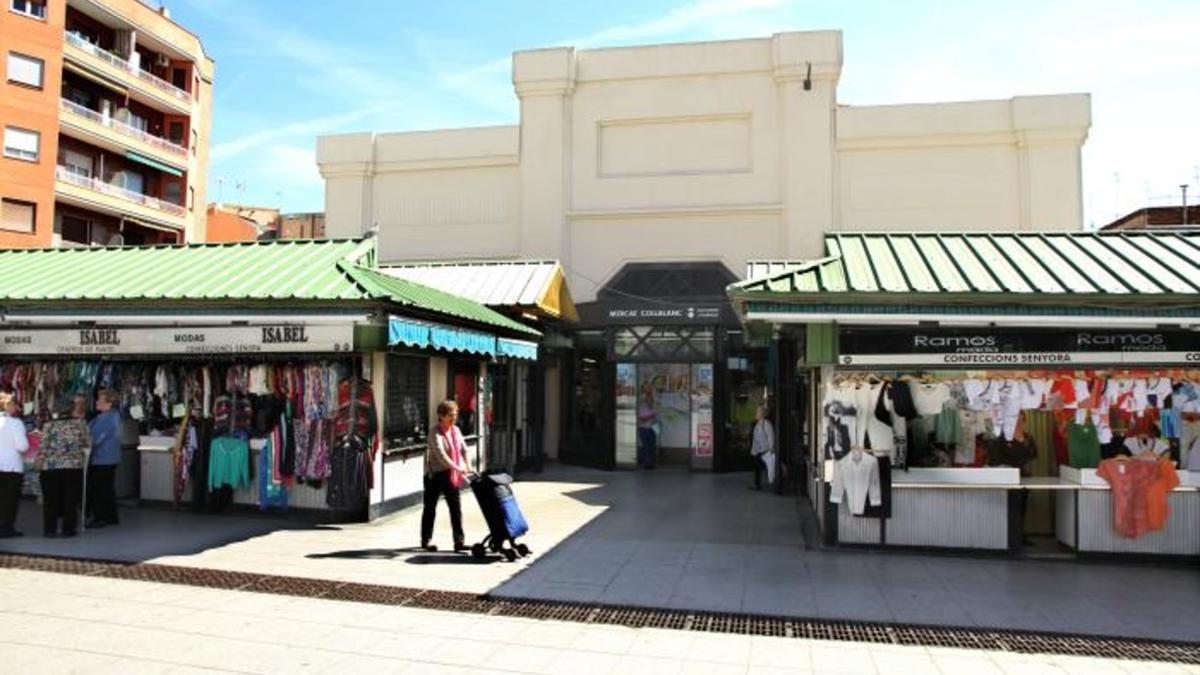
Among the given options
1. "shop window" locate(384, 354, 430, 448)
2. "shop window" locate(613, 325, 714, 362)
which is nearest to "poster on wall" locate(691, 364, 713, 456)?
"shop window" locate(613, 325, 714, 362)

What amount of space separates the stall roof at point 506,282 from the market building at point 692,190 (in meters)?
1.21

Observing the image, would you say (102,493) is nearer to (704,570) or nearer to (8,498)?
(8,498)

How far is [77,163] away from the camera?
122 feet

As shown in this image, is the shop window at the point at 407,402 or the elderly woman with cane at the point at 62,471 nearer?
the elderly woman with cane at the point at 62,471

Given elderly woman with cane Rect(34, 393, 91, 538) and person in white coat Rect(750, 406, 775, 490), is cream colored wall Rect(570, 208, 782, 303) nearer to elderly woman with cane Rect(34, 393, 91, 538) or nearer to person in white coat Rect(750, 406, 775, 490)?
person in white coat Rect(750, 406, 775, 490)

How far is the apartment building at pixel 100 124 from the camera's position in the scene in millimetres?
33344

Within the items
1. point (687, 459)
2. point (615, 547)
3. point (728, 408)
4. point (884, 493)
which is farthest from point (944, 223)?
point (615, 547)

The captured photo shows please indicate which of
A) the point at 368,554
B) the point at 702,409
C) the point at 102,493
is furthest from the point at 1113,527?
the point at 102,493

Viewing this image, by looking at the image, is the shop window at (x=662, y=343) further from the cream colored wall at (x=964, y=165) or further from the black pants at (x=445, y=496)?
the black pants at (x=445, y=496)

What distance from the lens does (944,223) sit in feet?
63.8

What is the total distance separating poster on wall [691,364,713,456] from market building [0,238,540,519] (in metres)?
7.04

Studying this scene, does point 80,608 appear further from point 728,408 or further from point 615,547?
point 728,408

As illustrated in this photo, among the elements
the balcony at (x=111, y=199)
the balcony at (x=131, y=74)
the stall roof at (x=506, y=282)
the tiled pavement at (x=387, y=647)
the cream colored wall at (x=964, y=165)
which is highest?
the balcony at (x=131, y=74)

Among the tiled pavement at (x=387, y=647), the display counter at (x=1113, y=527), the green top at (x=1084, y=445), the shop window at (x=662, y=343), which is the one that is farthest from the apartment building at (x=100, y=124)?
the display counter at (x=1113, y=527)
